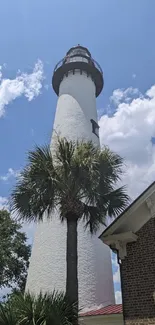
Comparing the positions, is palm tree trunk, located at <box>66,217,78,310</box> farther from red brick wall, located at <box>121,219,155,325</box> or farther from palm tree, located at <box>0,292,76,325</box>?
red brick wall, located at <box>121,219,155,325</box>

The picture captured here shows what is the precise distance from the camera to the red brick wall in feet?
30.6

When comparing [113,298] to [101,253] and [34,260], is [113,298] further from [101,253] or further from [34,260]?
[34,260]

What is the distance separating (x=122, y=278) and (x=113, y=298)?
730 cm

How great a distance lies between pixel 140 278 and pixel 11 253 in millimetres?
12879

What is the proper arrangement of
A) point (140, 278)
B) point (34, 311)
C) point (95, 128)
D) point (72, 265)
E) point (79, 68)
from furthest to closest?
point (79, 68)
point (95, 128)
point (72, 265)
point (140, 278)
point (34, 311)

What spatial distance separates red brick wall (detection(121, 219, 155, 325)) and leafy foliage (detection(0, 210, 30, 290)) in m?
11.7

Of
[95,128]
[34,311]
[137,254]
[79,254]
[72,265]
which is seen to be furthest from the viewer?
[95,128]

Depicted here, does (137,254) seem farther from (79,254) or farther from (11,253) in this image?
(11,253)

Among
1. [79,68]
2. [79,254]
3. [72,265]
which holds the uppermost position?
[79,68]

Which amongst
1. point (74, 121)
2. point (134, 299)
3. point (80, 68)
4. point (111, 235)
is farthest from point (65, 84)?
point (134, 299)

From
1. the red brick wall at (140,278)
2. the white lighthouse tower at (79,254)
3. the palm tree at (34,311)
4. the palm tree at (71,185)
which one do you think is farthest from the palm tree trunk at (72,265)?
the white lighthouse tower at (79,254)

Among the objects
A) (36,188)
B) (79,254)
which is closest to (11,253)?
(79,254)

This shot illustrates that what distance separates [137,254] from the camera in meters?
10.2

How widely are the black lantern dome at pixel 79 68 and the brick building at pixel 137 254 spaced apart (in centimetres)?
1750
